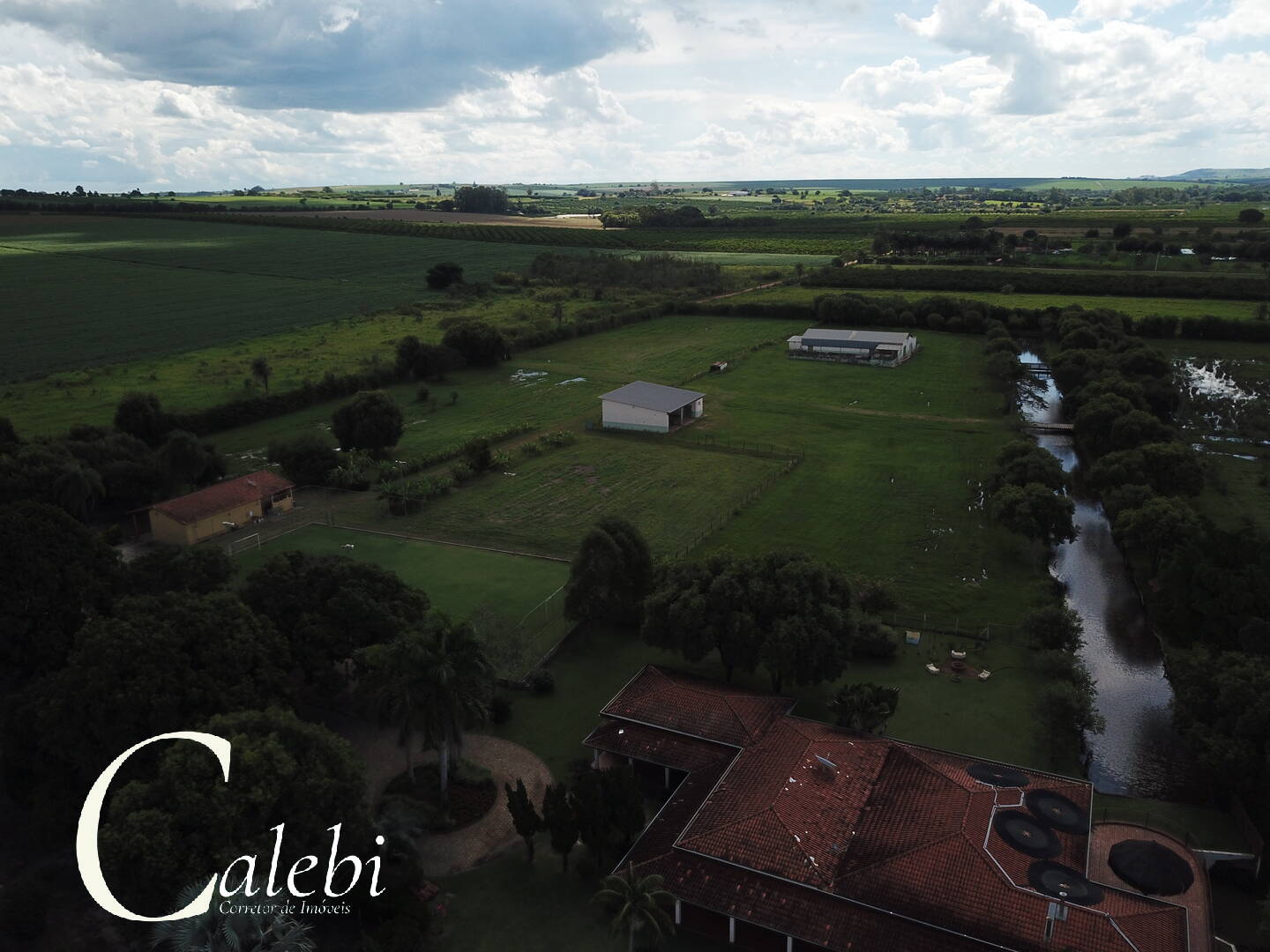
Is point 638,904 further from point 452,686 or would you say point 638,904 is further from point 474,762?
point 474,762

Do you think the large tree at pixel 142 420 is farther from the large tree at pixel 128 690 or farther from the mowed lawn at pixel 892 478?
the mowed lawn at pixel 892 478

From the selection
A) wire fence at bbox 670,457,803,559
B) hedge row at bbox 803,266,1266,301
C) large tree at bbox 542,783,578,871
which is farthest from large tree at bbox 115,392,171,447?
hedge row at bbox 803,266,1266,301

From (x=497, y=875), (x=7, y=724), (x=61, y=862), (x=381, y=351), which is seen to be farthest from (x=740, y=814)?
(x=381, y=351)

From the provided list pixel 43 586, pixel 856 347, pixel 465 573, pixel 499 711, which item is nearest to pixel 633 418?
pixel 465 573

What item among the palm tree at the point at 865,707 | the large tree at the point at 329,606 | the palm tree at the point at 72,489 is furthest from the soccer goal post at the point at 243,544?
the palm tree at the point at 865,707

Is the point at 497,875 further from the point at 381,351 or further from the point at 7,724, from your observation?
the point at 381,351

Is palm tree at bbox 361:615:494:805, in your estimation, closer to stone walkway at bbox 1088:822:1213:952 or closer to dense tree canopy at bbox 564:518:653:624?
dense tree canopy at bbox 564:518:653:624

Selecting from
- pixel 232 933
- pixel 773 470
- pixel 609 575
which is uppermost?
pixel 232 933
